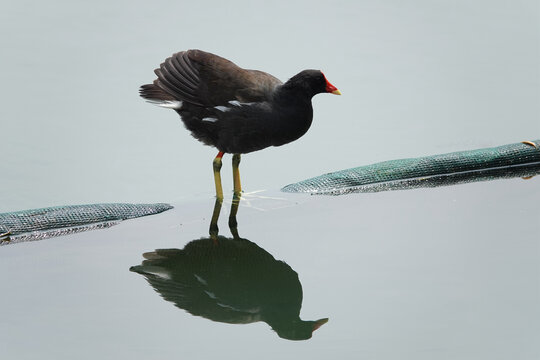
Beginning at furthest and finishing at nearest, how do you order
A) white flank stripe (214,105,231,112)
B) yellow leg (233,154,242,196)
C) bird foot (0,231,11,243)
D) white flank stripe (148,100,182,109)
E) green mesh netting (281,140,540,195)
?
1. green mesh netting (281,140,540,195)
2. yellow leg (233,154,242,196)
3. white flank stripe (148,100,182,109)
4. white flank stripe (214,105,231,112)
5. bird foot (0,231,11,243)

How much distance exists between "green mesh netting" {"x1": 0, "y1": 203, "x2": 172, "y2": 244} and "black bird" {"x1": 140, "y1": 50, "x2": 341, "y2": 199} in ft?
1.53

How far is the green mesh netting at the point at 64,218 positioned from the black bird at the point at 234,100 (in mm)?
466

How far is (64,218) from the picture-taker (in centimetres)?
409

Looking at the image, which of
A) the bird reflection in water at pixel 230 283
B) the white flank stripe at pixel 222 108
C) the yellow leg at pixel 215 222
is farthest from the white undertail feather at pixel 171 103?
the bird reflection in water at pixel 230 283

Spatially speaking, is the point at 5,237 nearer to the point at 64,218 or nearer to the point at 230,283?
the point at 64,218

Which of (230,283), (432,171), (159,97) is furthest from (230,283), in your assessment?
(432,171)

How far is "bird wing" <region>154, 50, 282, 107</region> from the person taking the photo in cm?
404

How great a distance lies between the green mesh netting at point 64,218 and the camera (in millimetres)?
3984

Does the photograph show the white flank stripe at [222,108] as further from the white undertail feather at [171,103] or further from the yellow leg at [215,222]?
the yellow leg at [215,222]

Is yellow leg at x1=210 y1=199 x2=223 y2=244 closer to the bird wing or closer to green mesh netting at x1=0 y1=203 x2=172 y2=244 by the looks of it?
green mesh netting at x1=0 y1=203 x2=172 y2=244

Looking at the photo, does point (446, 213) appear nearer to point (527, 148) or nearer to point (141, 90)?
point (527, 148)

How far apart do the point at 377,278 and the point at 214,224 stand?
3.24 ft

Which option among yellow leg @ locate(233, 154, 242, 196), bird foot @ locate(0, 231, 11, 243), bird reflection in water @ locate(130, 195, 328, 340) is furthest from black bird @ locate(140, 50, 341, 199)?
bird foot @ locate(0, 231, 11, 243)

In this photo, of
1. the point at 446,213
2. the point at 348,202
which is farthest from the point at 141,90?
the point at 446,213
